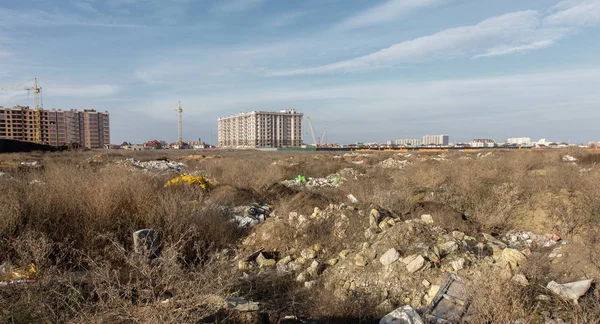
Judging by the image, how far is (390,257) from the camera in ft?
15.5

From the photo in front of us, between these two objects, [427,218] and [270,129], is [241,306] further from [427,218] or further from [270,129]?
[270,129]

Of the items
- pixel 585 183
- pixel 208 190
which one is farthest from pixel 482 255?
pixel 208 190

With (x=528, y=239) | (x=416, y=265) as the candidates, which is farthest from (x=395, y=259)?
(x=528, y=239)

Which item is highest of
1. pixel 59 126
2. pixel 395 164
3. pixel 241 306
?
pixel 59 126

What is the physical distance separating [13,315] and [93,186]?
12.4ft

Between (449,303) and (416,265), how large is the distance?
2.88ft

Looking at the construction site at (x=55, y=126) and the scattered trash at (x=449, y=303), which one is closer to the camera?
the scattered trash at (x=449, y=303)

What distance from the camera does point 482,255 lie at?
4.80 m

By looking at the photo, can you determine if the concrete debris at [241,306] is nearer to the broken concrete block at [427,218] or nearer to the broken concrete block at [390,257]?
the broken concrete block at [390,257]

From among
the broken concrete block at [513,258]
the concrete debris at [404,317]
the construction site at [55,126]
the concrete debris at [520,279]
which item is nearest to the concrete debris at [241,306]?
the concrete debris at [404,317]

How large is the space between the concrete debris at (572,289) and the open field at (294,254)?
2.4 inches

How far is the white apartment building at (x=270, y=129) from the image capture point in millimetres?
103438

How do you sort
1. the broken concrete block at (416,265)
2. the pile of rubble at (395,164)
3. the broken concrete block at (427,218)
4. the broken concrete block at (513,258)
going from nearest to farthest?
the broken concrete block at (513,258), the broken concrete block at (416,265), the broken concrete block at (427,218), the pile of rubble at (395,164)

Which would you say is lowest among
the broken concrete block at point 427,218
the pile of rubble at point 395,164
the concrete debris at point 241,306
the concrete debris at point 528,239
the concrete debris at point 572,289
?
the concrete debris at point 528,239
